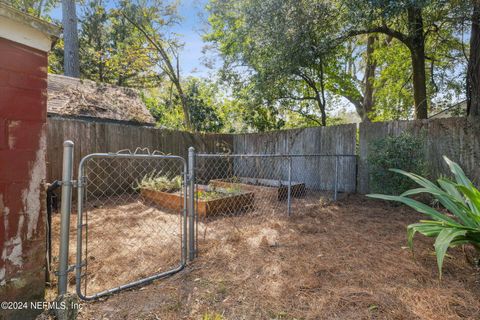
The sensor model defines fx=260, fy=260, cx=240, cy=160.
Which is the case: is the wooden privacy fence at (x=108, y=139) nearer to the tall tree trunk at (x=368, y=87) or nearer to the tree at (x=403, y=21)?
the tree at (x=403, y=21)

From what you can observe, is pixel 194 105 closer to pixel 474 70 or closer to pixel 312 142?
pixel 312 142

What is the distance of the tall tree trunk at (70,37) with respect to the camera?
9078mm

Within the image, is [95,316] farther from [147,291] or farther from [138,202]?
[138,202]

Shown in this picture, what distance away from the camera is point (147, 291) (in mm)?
2115

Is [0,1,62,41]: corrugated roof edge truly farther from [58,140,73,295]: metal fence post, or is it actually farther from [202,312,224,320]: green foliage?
[202,312,224,320]: green foliage

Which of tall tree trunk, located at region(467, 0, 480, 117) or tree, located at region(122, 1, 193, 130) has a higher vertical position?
tree, located at region(122, 1, 193, 130)

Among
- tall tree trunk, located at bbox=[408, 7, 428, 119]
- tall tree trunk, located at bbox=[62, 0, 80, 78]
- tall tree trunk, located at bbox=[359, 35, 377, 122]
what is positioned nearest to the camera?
tall tree trunk, located at bbox=[408, 7, 428, 119]

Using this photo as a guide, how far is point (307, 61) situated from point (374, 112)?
641 centimetres

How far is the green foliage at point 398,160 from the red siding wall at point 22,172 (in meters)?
4.97

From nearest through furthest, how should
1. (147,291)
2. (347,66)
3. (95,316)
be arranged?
(95,316)
(147,291)
(347,66)

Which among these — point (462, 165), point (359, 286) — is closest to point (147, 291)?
point (359, 286)

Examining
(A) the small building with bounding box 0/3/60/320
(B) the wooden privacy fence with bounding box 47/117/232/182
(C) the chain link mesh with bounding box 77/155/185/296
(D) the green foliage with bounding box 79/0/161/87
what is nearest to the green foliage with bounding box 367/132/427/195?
(C) the chain link mesh with bounding box 77/155/185/296

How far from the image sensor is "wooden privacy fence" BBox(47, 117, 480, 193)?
4834 mm

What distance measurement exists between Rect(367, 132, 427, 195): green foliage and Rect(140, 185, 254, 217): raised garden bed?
251 centimetres
